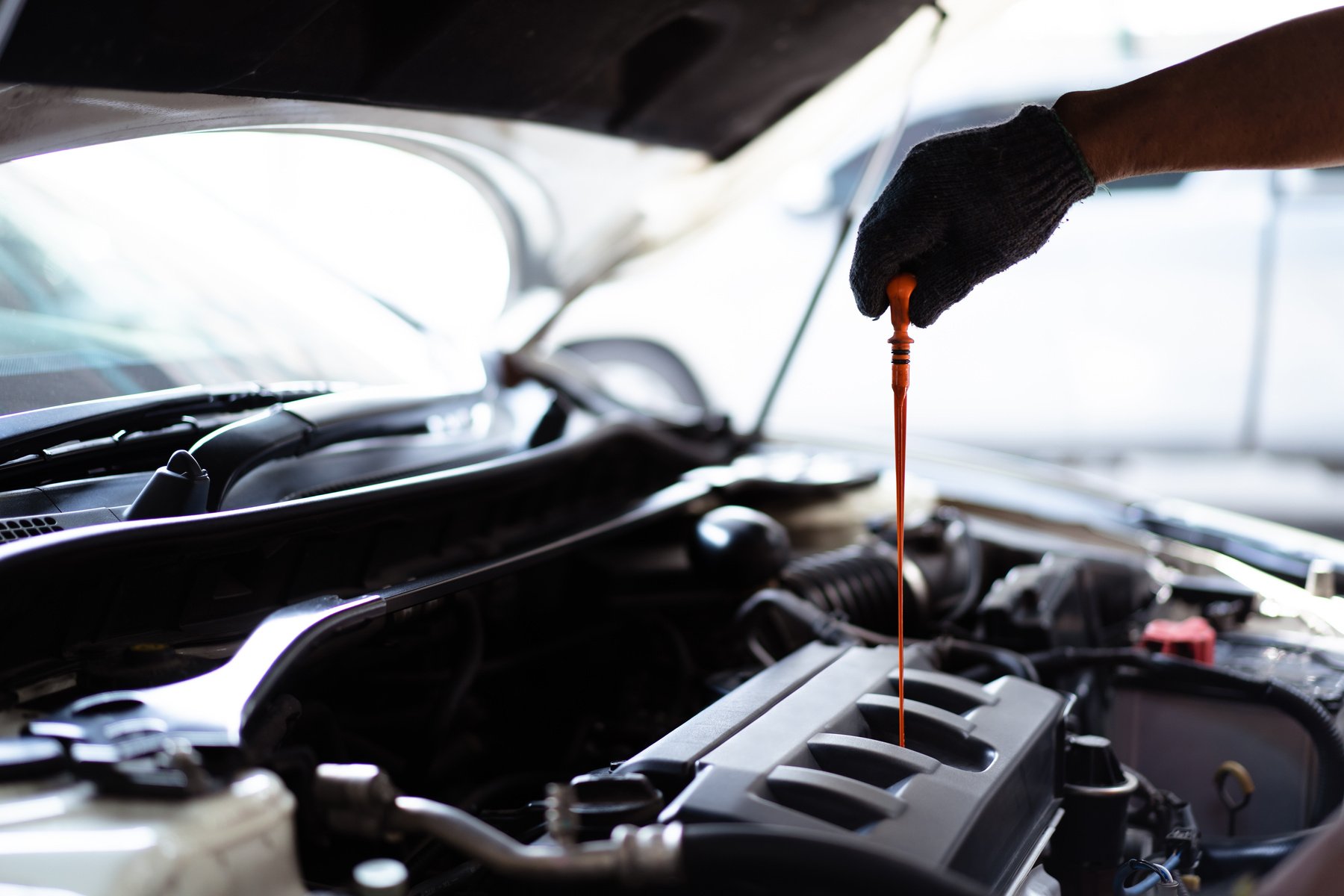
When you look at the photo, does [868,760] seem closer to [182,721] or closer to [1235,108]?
[182,721]

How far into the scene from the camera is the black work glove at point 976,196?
3.15 ft

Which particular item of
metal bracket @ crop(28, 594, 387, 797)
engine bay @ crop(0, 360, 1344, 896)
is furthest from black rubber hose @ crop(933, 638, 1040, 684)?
metal bracket @ crop(28, 594, 387, 797)

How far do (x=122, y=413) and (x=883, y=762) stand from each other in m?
0.72

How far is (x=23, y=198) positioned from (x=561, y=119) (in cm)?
64

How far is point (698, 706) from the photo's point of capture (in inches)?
50.9

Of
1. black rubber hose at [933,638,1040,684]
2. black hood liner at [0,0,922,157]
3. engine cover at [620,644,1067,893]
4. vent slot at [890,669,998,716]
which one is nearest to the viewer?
engine cover at [620,644,1067,893]

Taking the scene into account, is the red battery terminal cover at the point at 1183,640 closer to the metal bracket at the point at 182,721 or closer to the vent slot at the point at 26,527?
the metal bracket at the point at 182,721

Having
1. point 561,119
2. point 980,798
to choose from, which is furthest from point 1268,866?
point 561,119

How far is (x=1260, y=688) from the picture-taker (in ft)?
3.72

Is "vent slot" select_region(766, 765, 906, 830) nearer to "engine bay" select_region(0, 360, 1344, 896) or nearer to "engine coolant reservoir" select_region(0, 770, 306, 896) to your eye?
"engine bay" select_region(0, 360, 1344, 896)

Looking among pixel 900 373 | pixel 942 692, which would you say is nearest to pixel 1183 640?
pixel 942 692

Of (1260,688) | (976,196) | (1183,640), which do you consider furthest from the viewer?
(1183,640)

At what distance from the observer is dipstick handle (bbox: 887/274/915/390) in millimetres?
965

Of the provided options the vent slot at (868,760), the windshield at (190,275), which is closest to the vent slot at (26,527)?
the windshield at (190,275)
